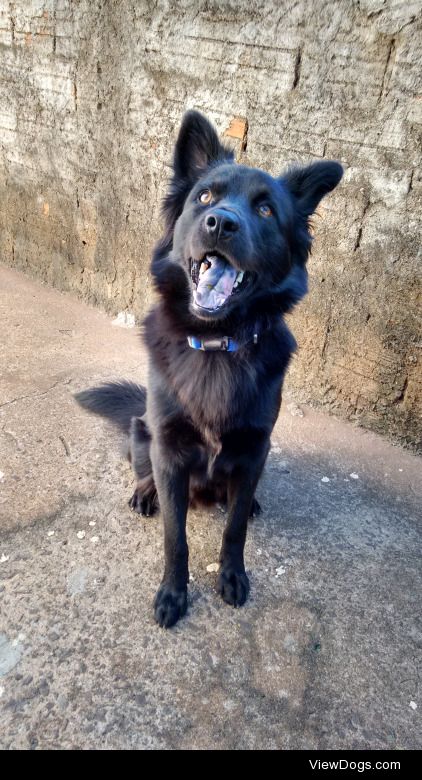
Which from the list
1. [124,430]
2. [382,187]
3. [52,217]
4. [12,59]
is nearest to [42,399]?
[124,430]

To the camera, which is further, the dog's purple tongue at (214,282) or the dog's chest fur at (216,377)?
the dog's chest fur at (216,377)

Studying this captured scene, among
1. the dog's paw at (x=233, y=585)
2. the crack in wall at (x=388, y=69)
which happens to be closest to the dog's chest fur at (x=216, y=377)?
Result: the dog's paw at (x=233, y=585)

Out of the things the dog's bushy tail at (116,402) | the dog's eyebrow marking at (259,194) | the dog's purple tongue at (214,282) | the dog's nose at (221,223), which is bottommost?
the dog's bushy tail at (116,402)

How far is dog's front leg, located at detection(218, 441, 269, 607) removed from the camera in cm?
179

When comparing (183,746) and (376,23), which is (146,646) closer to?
(183,746)

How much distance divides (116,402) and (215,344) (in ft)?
3.14

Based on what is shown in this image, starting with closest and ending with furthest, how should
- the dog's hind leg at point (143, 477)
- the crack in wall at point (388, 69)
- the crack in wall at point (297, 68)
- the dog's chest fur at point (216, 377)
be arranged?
the dog's chest fur at point (216, 377)
the dog's hind leg at point (143, 477)
the crack in wall at point (388, 69)
the crack in wall at point (297, 68)

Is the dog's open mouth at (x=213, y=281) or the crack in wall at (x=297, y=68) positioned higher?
the crack in wall at (x=297, y=68)

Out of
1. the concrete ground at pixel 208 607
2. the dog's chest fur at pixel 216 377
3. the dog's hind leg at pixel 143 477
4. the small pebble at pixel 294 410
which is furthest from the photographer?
the small pebble at pixel 294 410

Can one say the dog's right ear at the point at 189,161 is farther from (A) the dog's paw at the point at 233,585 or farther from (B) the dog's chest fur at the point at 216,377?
(A) the dog's paw at the point at 233,585

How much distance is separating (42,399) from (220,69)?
2011 mm

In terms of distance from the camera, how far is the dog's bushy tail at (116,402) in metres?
2.49

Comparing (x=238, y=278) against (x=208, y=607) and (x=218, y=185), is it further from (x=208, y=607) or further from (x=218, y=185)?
(x=208, y=607)

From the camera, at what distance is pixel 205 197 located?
5.64ft
